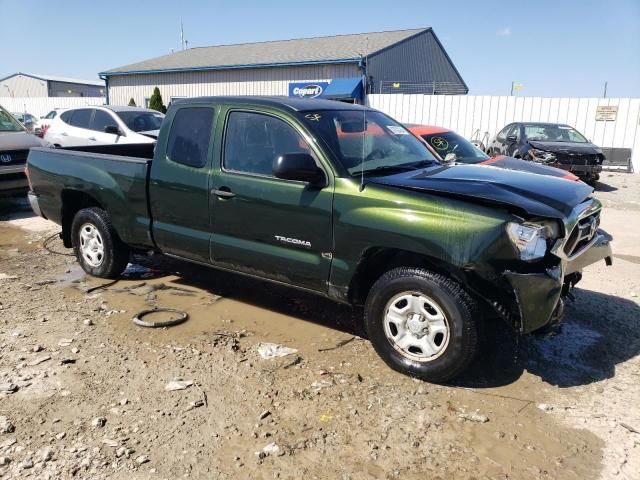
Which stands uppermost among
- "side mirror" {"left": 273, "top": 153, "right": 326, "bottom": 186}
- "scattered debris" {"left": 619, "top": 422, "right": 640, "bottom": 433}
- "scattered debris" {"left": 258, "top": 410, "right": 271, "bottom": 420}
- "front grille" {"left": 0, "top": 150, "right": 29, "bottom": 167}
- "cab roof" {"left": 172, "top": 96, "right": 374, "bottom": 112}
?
"cab roof" {"left": 172, "top": 96, "right": 374, "bottom": 112}

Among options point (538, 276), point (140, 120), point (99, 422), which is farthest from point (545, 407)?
point (140, 120)

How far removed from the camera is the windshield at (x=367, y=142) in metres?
4.22

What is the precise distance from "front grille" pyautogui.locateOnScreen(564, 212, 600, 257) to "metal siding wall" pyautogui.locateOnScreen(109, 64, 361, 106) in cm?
2277

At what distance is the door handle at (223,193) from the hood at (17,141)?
680 centimetres

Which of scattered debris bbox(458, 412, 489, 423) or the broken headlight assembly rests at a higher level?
the broken headlight assembly

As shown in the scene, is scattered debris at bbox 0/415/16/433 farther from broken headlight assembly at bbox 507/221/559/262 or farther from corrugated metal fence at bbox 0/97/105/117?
corrugated metal fence at bbox 0/97/105/117

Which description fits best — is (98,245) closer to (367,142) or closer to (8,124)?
(367,142)

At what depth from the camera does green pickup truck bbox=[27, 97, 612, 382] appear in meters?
3.50

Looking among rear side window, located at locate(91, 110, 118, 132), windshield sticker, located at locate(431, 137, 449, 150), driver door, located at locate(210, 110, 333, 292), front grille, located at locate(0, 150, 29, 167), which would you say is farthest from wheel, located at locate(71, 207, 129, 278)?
rear side window, located at locate(91, 110, 118, 132)

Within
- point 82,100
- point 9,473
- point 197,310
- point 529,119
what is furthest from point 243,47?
point 9,473

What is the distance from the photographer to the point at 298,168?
3904 mm

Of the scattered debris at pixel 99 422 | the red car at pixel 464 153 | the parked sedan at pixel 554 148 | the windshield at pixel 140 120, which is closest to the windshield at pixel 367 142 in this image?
the scattered debris at pixel 99 422

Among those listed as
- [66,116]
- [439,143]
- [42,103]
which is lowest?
[439,143]

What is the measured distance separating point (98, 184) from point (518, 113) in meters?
17.7
